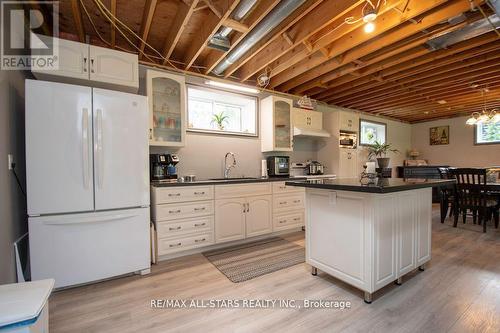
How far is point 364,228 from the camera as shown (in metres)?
1.74

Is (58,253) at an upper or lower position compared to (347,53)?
lower

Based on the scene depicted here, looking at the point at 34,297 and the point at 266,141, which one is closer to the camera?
the point at 34,297

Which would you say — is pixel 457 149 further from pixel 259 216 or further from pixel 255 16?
pixel 255 16

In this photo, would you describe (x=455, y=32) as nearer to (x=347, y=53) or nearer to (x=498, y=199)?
(x=347, y=53)

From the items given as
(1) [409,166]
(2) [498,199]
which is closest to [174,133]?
(2) [498,199]

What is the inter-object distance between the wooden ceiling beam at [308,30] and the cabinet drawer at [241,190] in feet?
5.85

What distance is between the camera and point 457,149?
6809 millimetres

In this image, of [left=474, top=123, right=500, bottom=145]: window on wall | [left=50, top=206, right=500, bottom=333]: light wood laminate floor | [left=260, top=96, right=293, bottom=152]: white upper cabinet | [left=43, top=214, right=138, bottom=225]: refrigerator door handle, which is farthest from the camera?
[left=474, top=123, right=500, bottom=145]: window on wall

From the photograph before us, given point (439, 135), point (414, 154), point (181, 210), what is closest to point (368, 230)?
point (181, 210)

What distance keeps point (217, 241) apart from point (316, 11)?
9.60 ft

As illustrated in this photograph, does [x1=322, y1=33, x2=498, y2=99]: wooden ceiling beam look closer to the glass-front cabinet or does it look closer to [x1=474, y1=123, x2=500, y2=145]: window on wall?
the glass-front cabinet

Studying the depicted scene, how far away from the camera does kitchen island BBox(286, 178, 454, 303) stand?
1.73m

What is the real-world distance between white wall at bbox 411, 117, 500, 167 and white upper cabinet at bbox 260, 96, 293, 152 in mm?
6213

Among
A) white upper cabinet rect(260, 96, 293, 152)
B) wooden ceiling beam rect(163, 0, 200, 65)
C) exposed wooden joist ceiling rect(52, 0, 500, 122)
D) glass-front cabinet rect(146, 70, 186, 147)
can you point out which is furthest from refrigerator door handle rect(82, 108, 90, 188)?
white upper cabinet rect(260, 96, 293, 152)
